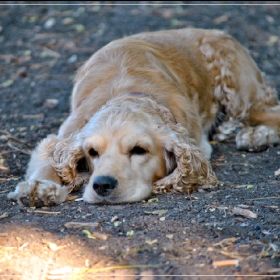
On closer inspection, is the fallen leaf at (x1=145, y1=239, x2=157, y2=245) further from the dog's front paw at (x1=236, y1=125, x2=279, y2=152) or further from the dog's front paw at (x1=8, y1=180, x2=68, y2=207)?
the dog's front paw at (x1=236, y1=125, x2=279, y2=152)

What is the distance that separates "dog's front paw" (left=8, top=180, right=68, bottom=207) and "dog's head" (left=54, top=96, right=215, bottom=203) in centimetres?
22

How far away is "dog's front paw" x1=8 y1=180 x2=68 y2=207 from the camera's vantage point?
4027 millimetres

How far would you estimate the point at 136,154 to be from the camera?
421 cm

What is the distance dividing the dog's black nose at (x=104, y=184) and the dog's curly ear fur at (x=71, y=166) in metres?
0.58

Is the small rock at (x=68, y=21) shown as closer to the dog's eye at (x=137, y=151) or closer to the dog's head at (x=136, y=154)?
the dog's head at (x=136, y=154)

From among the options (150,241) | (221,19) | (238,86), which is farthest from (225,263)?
(221,19)

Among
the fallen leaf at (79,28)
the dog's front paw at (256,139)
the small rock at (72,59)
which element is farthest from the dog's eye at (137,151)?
the fallen leaf at (79,28)

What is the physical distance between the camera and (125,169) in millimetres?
4047

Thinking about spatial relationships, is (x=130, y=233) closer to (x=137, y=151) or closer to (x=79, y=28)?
(x=137, y=151)

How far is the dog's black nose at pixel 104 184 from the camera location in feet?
12.8

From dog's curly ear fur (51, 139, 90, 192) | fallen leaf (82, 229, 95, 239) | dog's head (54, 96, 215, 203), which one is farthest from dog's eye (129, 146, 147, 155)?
fallen leaf (82, 229, 95, 239)

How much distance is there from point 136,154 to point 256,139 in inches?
73.3

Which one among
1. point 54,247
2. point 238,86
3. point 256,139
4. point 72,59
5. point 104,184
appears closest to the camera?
point 54,247

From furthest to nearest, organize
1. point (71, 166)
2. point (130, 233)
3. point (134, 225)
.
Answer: point (71, 166), point (134, 225), point (130, 233)
